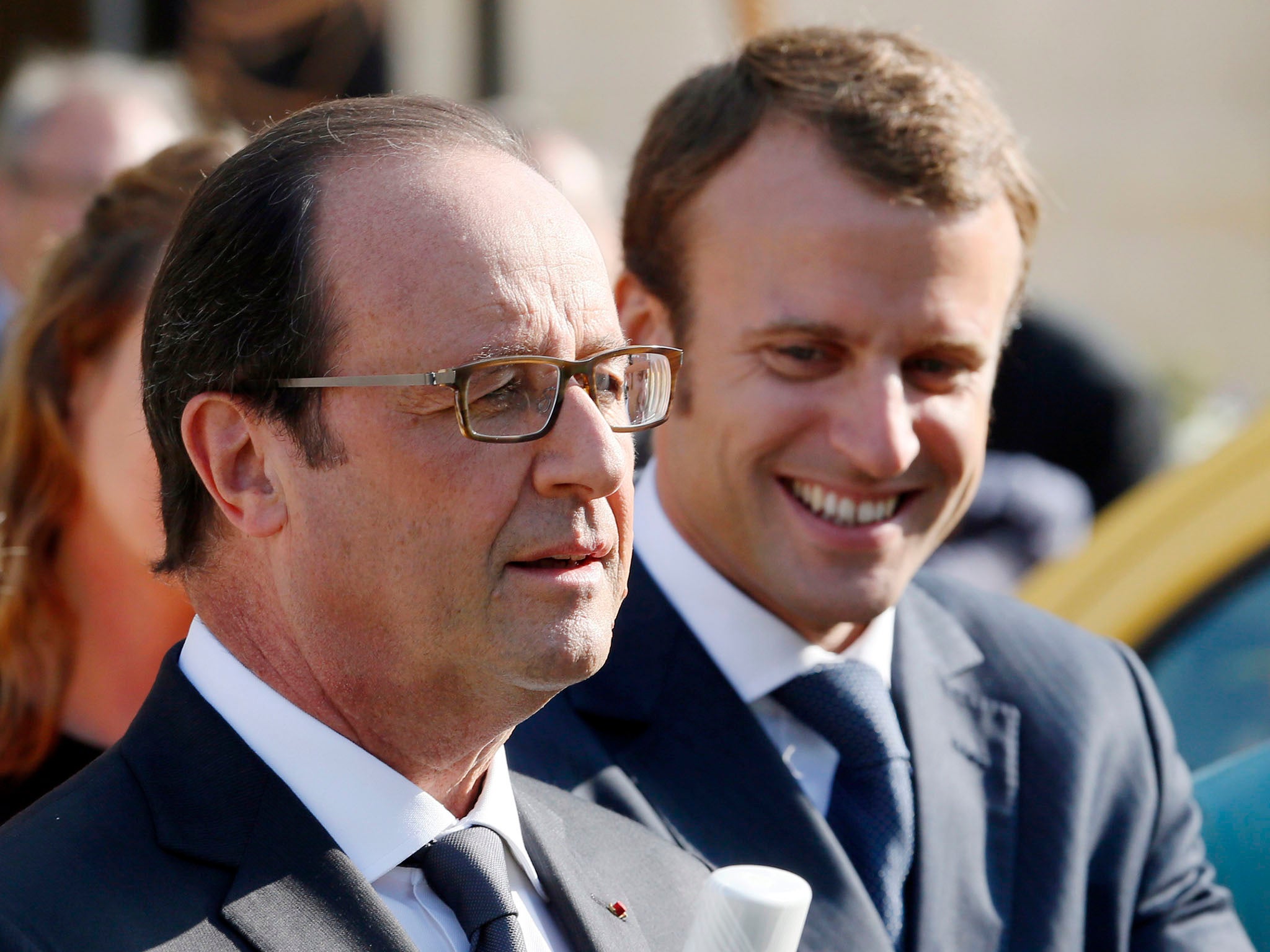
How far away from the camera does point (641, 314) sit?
259 cm

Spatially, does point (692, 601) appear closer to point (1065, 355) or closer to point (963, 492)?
point (963, 492)

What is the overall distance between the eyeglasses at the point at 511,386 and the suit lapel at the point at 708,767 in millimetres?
688

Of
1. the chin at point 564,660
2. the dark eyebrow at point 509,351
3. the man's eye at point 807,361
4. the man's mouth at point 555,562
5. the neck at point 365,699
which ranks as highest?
the dark eyebrow at point 509,351

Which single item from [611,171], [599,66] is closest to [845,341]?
[611,171]

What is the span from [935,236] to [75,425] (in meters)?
1.62

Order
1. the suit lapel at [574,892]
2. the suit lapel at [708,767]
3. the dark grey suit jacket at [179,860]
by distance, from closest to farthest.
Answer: the dark grey suit jacket at [179,860] → the suit lapel at [574,892] → the suit lapel at [708,767]

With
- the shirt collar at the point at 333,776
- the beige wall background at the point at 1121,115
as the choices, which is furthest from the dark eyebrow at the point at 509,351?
the beige wall background at the point at 1121,115

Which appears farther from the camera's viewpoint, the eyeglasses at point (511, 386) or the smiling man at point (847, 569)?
the smiling man at point (847, 569)

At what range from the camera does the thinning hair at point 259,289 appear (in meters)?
1.64

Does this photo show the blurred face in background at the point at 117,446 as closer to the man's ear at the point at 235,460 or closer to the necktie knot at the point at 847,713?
the man's ear at the point at 235,460

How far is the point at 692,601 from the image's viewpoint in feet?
8.03

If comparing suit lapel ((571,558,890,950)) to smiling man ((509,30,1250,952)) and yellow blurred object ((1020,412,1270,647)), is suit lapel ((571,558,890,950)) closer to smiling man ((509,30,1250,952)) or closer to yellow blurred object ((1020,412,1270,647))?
smiling man ((509,30,1250,952))

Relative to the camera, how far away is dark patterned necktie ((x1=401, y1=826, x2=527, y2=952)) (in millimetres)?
1613

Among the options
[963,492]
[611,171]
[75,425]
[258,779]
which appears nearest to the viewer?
[258,779]
